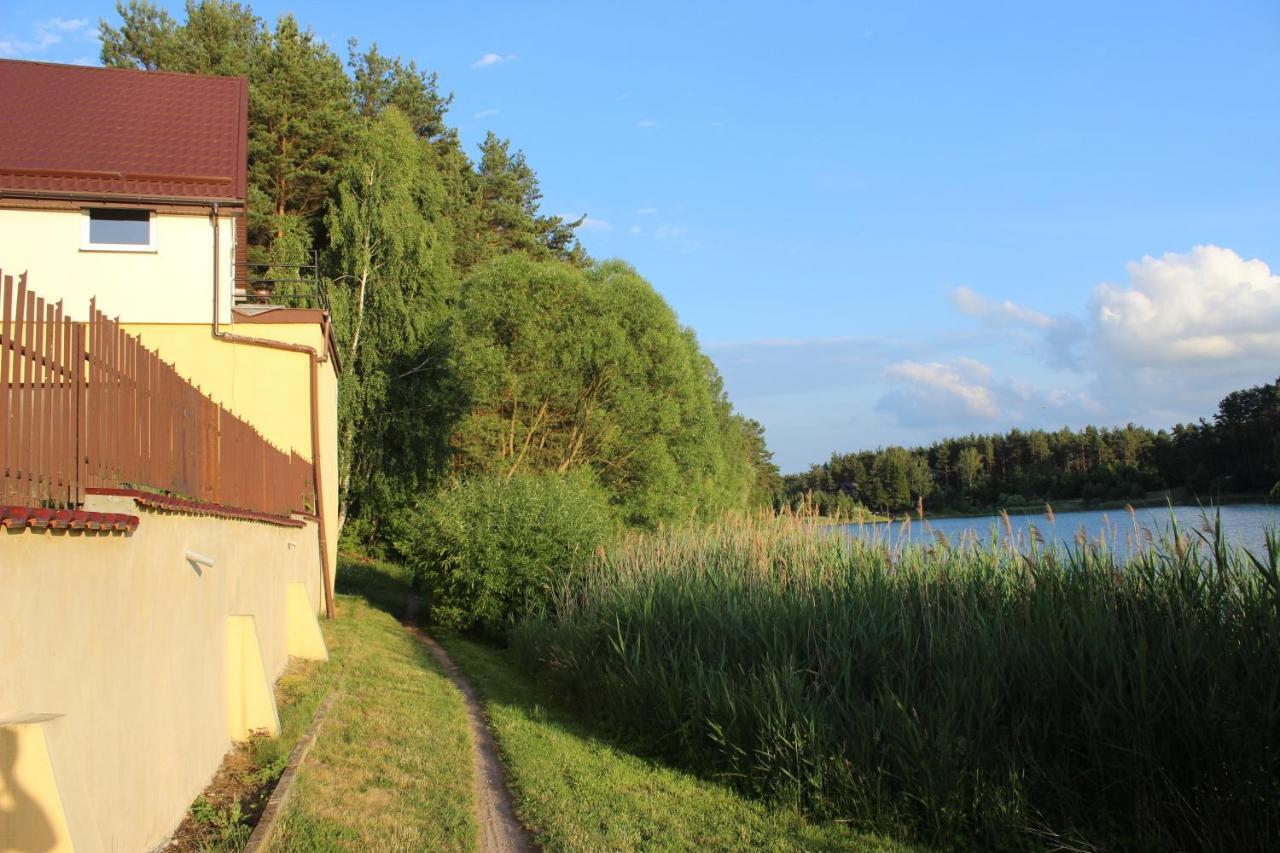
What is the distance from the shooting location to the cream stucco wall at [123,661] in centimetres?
411

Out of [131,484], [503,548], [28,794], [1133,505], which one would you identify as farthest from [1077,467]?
[28,794]

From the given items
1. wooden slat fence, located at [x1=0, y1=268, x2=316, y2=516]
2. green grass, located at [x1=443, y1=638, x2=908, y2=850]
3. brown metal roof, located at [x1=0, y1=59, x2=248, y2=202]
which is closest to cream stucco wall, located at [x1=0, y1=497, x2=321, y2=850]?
wooden slat fence, located at [x1=0, y1=268, x2=316, y2=516]

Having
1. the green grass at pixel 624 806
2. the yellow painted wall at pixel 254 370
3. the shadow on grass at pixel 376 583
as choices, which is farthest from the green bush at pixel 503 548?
the green grass at pixel 624 806

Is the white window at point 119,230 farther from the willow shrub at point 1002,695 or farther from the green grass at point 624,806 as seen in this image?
the willow shrub at point 1002,695

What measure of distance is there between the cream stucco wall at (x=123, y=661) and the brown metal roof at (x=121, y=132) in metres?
11.3

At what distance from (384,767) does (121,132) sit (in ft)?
48.9

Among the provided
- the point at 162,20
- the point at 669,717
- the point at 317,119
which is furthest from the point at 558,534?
the point at 162,20

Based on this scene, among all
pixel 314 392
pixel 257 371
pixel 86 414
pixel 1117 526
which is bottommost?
pixel 1117 526

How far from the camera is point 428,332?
35281 mm

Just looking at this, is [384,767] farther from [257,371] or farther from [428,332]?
[428,332]

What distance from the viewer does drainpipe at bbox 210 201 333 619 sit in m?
17.5

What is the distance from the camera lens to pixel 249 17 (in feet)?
134

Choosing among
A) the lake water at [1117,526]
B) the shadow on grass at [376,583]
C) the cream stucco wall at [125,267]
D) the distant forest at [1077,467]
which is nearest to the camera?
the lake water at [1117,526]

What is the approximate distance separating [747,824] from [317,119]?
3399cm
